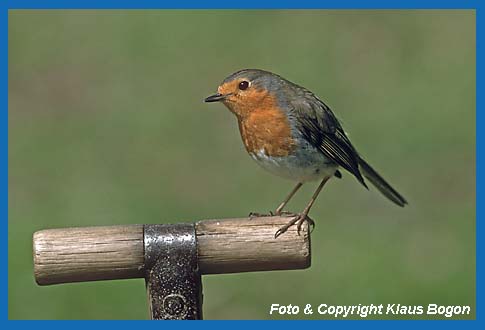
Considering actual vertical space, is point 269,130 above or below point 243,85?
below

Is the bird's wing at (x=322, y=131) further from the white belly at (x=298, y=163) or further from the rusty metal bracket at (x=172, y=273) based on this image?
the rusty metal bracket at (x=172, y=273)

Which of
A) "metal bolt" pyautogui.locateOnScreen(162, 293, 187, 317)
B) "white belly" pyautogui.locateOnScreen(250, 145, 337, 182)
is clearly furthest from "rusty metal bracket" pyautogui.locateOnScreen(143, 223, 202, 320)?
"white belly" pyautogui.locateOnScreen(250, 145, 337, 182)

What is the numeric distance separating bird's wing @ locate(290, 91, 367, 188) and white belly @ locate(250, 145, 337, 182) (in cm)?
5

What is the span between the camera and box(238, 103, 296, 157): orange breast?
5.16 m

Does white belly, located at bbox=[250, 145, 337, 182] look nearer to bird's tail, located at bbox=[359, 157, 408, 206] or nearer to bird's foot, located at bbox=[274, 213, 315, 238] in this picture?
bird's foot, located at bbox=[274, 213, 315, 238]

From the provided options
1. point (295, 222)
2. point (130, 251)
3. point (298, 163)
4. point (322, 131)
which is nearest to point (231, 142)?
point (322, 131)

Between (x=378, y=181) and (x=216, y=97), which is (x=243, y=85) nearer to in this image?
(x=216, y=97)

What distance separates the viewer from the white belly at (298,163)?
17.0 ft

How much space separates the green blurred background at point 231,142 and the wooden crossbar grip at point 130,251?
2596mm

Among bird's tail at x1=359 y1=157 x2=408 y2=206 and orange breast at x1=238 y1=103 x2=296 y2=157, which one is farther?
bird's tail at x1=359 y1=157 x2=408 y2=206

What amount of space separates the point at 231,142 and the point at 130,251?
5197 mm

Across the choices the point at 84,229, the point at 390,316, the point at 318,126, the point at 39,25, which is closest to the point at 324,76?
the point at 39,25

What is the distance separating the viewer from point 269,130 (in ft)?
16.9

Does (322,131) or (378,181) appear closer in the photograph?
(322,131)
